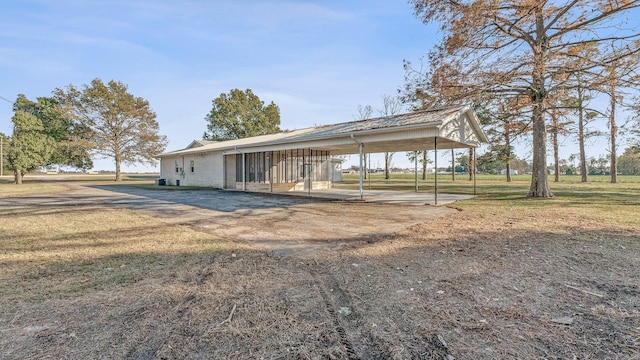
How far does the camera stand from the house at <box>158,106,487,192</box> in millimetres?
10492

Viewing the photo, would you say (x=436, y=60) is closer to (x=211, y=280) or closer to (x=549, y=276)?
(x=549, y=276)

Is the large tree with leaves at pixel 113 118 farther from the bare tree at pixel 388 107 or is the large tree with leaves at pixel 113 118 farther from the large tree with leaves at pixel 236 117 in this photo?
the bare tree at pixel 388 107

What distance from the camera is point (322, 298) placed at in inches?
116

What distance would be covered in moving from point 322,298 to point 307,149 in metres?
15.8

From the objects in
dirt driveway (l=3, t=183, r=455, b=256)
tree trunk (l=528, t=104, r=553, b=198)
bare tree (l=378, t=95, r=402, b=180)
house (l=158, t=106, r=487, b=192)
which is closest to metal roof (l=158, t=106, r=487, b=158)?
house (l=158, t=106, r=487, b=192)

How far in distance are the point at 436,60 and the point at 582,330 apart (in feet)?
38.2

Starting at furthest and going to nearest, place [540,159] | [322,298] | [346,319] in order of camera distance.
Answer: [540,159] < [322,298] < [346,319]

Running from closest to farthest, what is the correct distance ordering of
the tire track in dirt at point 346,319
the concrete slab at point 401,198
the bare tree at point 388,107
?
the tire track in dirt at point 346,319 → the concrete slab at point 401,198 → the bare tree at point 388,107

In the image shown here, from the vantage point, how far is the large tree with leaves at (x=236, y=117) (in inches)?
1476

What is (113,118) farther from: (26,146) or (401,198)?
(401,198)

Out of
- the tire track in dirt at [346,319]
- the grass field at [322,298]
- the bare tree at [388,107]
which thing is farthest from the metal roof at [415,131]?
the bare tree at [388,107]

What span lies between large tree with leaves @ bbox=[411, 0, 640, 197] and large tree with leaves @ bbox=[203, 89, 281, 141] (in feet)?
96.9

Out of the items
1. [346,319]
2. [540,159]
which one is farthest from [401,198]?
[346,319]

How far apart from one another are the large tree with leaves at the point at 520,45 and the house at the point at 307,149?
150cm
